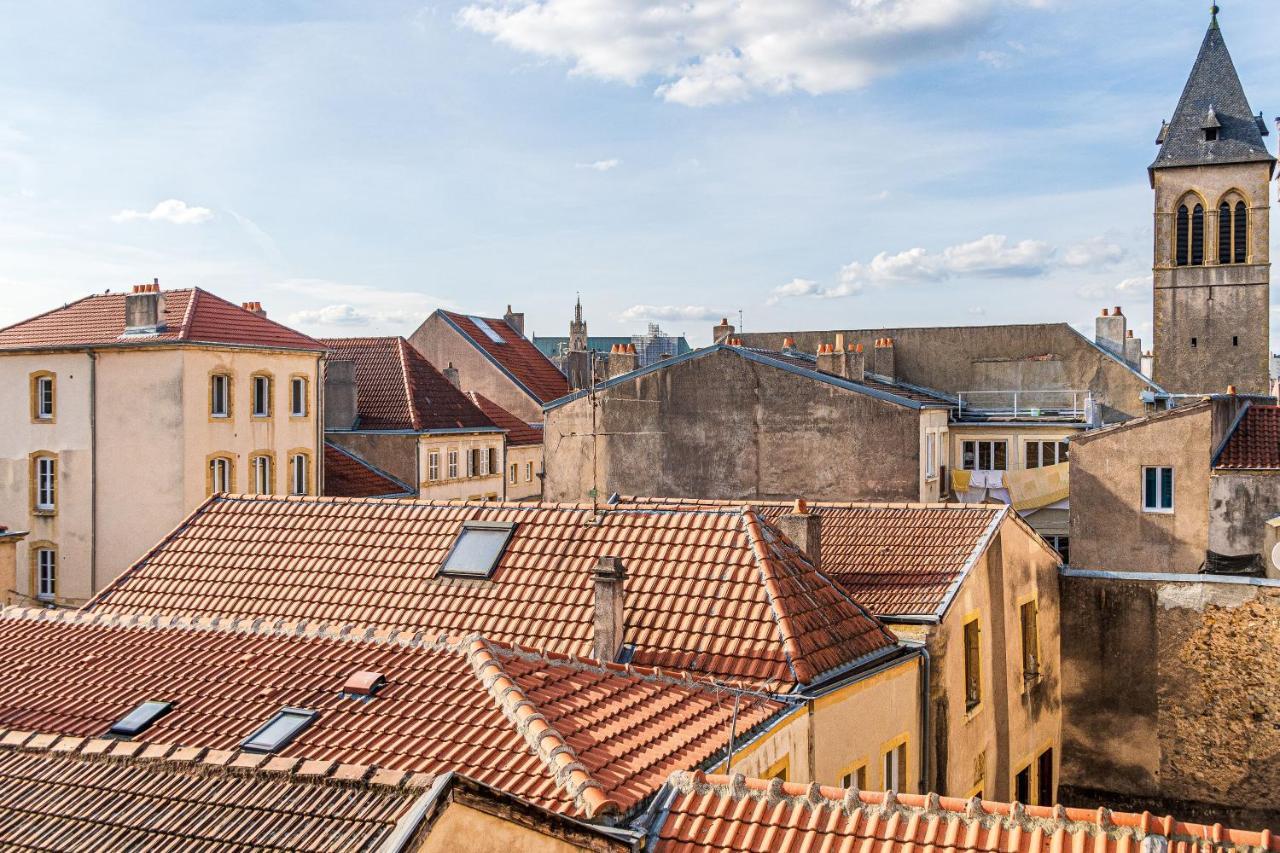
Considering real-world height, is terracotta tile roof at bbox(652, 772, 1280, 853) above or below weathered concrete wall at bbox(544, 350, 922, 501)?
below

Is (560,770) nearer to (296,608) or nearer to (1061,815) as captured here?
(1061,815)

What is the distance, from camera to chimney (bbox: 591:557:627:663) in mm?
12359

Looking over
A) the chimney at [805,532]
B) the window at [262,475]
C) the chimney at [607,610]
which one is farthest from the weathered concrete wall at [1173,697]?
the window at [262,475]

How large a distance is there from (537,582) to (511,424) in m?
34.3

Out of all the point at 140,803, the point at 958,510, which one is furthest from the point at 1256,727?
the point at 140,803

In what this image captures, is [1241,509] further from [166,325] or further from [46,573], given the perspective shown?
[46,573]

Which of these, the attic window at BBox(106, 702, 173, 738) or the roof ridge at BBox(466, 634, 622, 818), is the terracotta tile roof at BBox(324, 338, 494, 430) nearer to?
the attic window at BBox(106, 702, 173, 738)

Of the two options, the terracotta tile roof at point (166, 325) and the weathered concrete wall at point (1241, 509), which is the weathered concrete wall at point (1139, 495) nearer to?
the weathered concrete wall at point (1241, 509)

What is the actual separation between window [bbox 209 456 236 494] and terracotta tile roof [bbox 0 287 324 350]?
3329mm

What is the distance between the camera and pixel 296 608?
48.0ft

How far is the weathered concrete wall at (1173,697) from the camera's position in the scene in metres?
19.0

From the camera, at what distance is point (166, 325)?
30.7 meters

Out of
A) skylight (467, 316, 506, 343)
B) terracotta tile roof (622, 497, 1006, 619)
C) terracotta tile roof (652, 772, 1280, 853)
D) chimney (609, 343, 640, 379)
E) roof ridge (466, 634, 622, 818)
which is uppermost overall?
skylight (467, 316, 506, 343)

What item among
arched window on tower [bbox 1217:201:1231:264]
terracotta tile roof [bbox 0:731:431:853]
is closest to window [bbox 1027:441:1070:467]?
arched window on tower [bbox 1217:201:1231:264]
